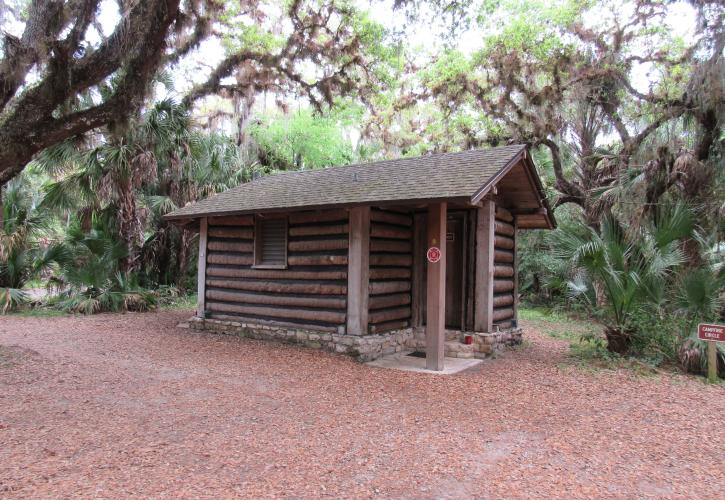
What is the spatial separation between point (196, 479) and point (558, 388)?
530cm

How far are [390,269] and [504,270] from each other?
8.60 ft

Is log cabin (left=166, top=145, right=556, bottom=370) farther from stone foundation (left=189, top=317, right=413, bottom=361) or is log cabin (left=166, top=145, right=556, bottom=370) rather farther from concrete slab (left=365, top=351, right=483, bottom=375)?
concrete slab (left=365, top=351, right=483, bottom=375)

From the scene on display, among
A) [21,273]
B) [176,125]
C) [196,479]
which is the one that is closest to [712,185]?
[196,479]

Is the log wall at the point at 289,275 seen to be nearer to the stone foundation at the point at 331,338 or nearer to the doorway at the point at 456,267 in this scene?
the stone foundation at the point at 331,338

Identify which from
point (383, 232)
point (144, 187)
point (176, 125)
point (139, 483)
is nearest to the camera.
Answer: point (139, 483)

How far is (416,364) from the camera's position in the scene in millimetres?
8492

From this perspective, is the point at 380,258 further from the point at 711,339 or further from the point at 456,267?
the point at 711,339

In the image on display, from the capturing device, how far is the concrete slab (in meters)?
8.02

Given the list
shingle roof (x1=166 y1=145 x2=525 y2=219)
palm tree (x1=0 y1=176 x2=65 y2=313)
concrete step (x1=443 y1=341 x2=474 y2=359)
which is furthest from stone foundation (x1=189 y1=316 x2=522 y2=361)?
palm tree (x1=0 y1=176 x2=65 y2=313)

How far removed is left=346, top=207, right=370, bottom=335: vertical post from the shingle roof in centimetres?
51

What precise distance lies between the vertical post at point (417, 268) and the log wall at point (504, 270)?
4.93 ft

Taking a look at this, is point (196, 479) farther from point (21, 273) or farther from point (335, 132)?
point (335, 132)

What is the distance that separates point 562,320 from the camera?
14.9m

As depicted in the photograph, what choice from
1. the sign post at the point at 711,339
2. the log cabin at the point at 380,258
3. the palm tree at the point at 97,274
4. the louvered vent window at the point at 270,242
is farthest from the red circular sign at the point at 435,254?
the palm tree at the point at 97,274
